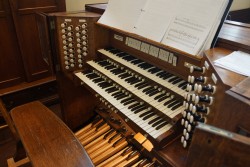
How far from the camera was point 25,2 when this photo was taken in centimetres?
227

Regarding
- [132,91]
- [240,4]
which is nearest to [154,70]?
[132,91]

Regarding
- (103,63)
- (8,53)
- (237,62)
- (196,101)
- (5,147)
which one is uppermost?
(237,62)

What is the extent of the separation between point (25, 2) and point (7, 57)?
0.65 m

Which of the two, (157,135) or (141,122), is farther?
(141,122)

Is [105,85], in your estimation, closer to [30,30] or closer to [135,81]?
[135,81]

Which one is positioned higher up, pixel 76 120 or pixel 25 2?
pixel 25 2

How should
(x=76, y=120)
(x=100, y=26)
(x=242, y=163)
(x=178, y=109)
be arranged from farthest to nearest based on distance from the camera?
1. (x=76, y=120)
2. (x=100, y=26)
3. (x=178, y=109)
4. (x=242, y=163)

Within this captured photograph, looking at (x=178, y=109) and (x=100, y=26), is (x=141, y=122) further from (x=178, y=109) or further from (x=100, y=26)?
(x=100, y=26)

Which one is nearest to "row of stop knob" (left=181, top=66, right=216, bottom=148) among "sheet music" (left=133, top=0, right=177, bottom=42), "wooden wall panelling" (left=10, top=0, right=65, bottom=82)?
"sheet music" (left=133, top=0, right=177, bottom=42)

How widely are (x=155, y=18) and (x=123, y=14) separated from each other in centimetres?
38

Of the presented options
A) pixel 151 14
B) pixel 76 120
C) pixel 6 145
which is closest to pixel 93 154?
pixel 76 120

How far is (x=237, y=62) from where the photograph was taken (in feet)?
3.34

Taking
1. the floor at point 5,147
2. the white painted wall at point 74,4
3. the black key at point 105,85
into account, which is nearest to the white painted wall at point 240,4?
the white painted wall at point 74,4

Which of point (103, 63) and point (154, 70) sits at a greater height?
point (154, 70)
